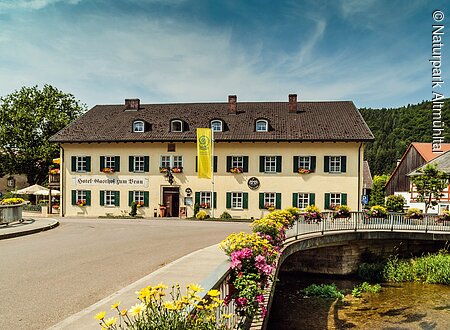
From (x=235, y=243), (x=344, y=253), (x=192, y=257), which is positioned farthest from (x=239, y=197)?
(x=235, y=243)

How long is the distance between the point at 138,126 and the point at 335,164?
15.5 meters

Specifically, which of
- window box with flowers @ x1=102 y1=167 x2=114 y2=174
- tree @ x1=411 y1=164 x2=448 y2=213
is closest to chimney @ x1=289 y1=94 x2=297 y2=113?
tree @ x1=411 y1=164 x2=448 y2=213

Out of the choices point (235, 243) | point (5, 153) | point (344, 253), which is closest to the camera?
point (235, 243)

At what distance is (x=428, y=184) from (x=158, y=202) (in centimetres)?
1925

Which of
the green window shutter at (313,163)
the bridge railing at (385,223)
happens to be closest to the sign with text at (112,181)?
the green window shutter at (313,163)

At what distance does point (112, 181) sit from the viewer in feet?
101

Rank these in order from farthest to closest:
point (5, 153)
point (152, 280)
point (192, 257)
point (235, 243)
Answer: point (5, 153)
point (192, 257)
point (152, 280)
point (235, 243)

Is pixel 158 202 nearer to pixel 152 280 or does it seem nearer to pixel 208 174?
pixel 208 174

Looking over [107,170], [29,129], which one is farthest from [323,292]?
[29,129]

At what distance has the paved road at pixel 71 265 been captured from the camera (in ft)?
24.1

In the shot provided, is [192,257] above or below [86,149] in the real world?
below

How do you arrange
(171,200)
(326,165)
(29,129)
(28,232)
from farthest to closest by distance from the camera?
1. (29,129)
2. (171,200)
3. (326,165)
4. (28,232)

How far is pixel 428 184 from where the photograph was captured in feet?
87.4

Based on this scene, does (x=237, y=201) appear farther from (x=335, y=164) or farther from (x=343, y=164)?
(x=343, y=164)
